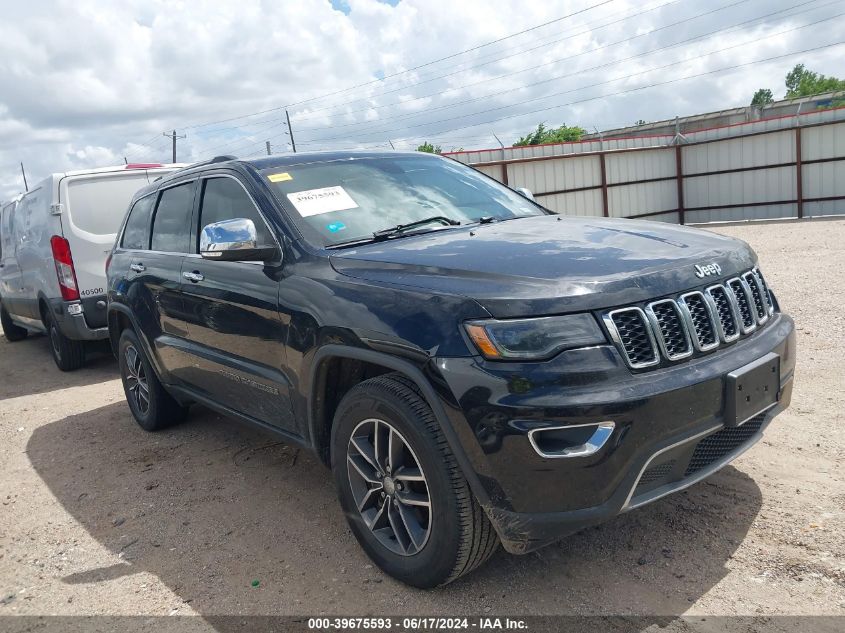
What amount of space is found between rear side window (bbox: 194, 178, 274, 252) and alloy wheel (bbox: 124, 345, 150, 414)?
1.61 metres

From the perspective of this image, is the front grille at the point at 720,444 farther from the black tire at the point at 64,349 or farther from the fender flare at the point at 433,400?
the black tire at the point at 64,349

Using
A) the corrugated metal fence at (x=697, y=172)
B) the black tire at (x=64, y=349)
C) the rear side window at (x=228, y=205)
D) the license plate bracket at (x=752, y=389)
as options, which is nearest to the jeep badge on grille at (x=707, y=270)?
the license plate bracket at (x=752, y=389)

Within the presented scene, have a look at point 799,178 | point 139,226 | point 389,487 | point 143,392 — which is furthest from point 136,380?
point 799,178

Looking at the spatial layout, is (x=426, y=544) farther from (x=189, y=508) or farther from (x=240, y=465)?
(x=240, y=465)

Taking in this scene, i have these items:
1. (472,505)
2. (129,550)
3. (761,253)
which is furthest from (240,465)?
(761,253)

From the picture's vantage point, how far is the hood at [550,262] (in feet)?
8.34

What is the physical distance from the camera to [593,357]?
8.10 ft

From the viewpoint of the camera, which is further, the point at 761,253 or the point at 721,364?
the point at 761,253

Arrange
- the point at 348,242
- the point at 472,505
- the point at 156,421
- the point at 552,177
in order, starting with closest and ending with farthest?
the point at 472,505 → the point at 348,242 → the point at 156,421 → the point at 552,177

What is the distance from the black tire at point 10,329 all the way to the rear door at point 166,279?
24.7ft

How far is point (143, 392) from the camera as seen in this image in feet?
18.4

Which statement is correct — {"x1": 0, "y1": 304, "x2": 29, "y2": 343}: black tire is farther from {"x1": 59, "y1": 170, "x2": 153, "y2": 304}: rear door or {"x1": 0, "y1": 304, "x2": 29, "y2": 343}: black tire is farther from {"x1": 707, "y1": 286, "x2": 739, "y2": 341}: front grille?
{"x1": 707, "y1": 286, "x2": 739, "y2": 341}: front grille

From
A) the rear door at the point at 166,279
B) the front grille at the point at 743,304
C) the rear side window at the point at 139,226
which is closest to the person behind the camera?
the front grille at the point at 743,304

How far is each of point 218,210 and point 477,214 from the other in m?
1.48
